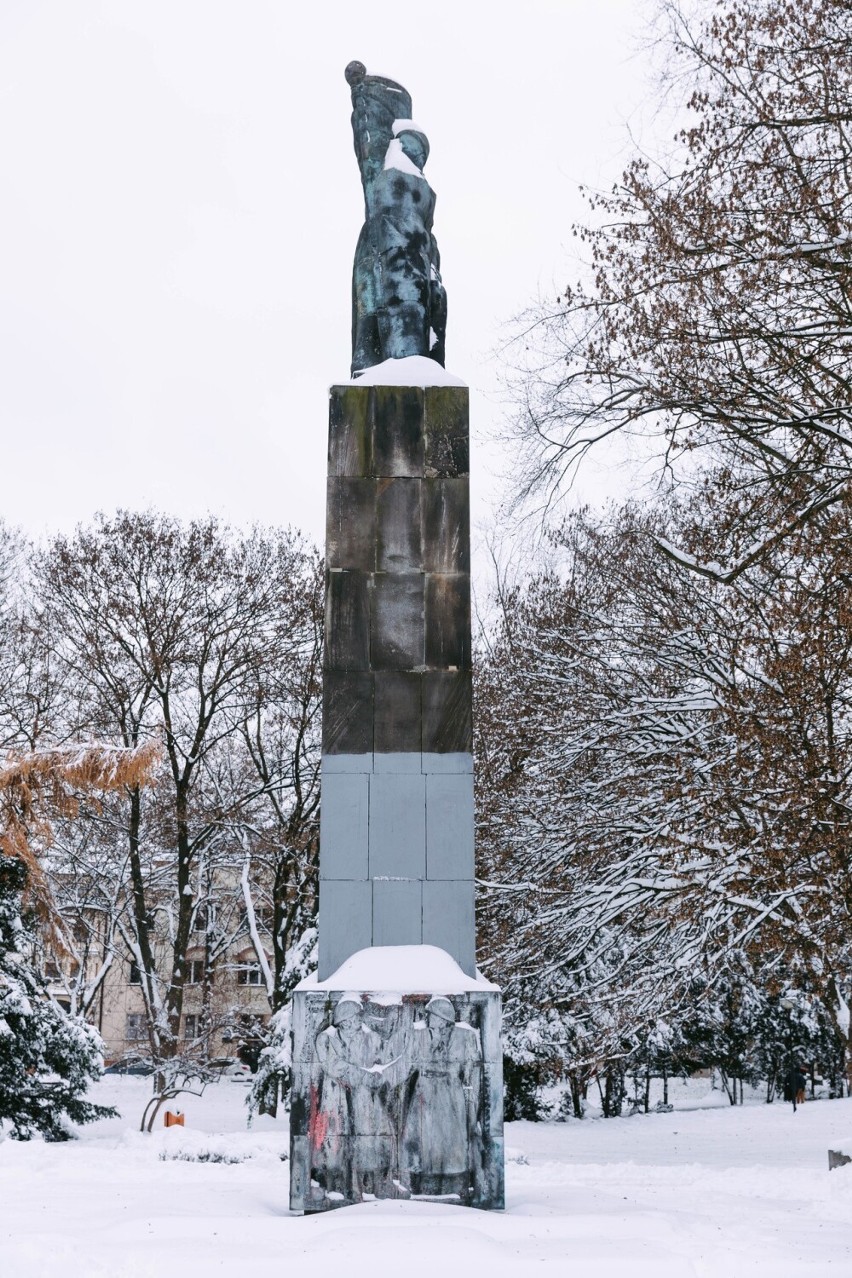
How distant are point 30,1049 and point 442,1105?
9853 millimetres

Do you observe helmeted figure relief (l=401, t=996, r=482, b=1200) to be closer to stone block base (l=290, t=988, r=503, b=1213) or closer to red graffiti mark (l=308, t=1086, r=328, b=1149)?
stone block base (l=290, t=988, r=503, b=1213)

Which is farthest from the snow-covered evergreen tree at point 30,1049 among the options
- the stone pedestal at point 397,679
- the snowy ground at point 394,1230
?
the stone pedestal at point 397,679

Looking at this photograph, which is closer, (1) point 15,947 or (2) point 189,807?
(1) point 15,947

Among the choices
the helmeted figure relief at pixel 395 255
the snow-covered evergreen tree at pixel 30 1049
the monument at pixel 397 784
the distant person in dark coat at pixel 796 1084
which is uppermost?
the helmeted figure relief at pixel 395 255

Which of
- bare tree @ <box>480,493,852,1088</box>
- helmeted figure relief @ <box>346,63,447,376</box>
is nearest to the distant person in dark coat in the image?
bare tree @ <box>480,493,852,1088</box>

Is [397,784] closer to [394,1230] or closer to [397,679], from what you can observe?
[397,679]

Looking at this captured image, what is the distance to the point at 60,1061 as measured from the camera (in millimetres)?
15320

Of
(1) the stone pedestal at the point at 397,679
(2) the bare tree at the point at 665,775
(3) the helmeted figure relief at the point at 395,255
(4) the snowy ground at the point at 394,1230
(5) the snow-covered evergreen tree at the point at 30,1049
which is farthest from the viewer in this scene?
(5) the snow-covered evergreen tree at the point at 30,1049

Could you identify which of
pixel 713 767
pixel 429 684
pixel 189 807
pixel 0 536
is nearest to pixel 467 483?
pixel 429 684

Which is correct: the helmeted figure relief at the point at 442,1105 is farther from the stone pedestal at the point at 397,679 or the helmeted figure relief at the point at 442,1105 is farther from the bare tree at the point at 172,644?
the bare tree at the point at 172,644

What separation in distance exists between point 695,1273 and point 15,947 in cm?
1136

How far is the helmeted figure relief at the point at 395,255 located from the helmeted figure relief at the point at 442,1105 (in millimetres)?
4468

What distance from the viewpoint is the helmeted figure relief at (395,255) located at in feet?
27.7

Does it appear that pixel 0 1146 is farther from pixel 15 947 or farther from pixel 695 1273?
pixel 695 1273
